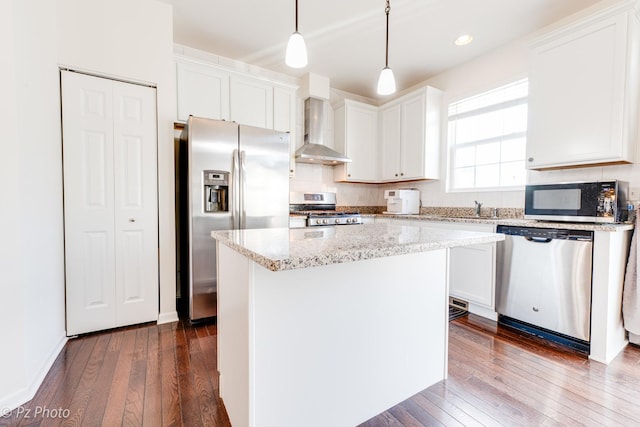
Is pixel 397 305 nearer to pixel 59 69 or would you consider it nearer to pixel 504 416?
pixel 504 416

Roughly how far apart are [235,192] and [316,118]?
177 centimetres

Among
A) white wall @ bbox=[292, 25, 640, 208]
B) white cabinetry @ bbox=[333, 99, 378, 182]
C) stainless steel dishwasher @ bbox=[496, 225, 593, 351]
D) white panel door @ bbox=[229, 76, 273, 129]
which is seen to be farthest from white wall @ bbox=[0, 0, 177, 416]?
stainless steel dishwasher @ bbox=[496, 225, 593, 351]

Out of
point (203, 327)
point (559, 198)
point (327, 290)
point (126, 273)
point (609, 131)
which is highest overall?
point (609, 131)

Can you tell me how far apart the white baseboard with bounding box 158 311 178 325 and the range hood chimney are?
7.29 ft

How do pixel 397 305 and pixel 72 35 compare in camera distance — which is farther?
pixel 72 35

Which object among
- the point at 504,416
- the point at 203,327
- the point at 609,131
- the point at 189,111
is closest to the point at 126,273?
the point at 203,327

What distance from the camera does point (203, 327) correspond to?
2418 mm

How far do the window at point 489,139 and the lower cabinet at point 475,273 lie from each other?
2.65ft

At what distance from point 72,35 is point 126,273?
6.17ft

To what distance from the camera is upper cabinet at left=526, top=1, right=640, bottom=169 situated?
1998 mm

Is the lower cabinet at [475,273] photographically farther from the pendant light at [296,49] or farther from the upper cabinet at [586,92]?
the pendant light at [296,49]

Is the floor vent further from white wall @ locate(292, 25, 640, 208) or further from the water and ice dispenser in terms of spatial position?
the water and ice dispenser

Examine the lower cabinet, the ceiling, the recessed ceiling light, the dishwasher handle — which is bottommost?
the lower cabinet

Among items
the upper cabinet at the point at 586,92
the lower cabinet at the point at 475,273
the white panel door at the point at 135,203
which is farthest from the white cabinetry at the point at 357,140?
the white panel door at the point at 135,203
